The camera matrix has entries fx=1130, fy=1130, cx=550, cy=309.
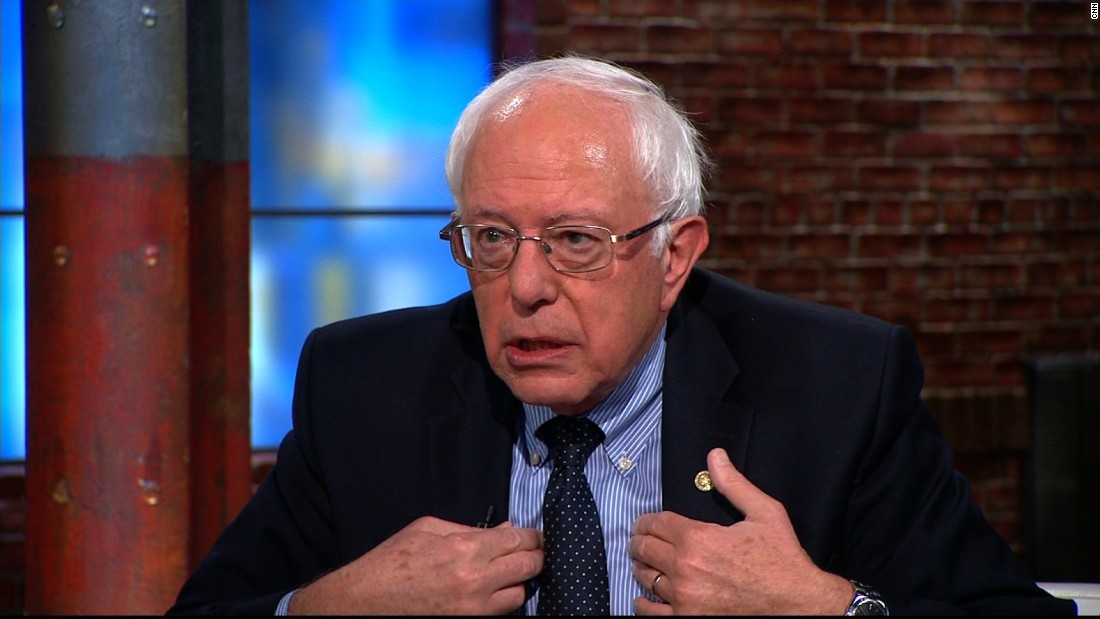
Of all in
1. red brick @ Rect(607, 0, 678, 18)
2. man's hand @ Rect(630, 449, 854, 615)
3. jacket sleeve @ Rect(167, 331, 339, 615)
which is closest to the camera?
man's hand @ Rect(630, 449, 854, 615)

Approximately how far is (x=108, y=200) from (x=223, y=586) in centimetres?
71

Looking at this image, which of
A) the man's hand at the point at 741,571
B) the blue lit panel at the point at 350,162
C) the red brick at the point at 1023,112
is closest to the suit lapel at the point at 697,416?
the man's hand at the point at 741,571

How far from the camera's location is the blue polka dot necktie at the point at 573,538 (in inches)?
67.6

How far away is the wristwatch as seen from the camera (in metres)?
1.58

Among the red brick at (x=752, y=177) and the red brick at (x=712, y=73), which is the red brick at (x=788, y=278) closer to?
the red brick at (x=752, y=177)

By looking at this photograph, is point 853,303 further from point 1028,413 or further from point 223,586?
point 223,586

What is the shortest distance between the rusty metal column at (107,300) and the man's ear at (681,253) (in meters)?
0.89

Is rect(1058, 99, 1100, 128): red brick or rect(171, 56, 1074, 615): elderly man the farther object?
rect(1058, 99, 1100, 128): red brick

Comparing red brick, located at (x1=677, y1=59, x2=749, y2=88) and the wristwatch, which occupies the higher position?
red brick, located at (x1=677, y1=59, x2=749, y2=88)

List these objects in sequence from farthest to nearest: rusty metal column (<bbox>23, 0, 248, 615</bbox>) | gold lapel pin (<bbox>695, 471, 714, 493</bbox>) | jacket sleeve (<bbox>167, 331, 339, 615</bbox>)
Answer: rusty metal column (<bbox>23, 0, 248, 615</bbox>)
jacket sleeve (<bbox>167, 331, 339, 615</bbox>)
gold lapel pin (<bbox>695, 471, 714, 493</bbox>)

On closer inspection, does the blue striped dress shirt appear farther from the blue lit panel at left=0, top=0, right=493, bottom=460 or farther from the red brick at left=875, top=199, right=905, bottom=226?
the red brick at left=875, top=199, right=905, bottom=226

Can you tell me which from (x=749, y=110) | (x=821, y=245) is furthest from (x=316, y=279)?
(x=821, y=245)

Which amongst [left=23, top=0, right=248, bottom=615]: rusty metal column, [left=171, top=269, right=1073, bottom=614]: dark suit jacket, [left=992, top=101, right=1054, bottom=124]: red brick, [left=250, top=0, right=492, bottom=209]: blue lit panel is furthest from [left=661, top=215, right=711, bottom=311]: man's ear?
[left=992, top=101, right=1054, bottom=124]: red brick

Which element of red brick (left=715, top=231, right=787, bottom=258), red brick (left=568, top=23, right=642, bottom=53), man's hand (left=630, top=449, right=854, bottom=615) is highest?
red brick (left=568, top=23, right=642, bottom=53)
